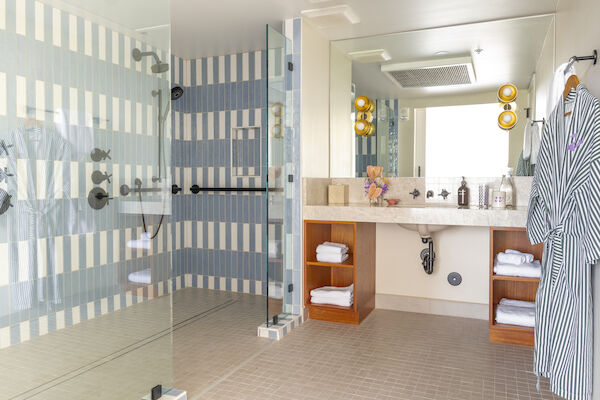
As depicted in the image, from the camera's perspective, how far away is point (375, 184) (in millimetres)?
3748

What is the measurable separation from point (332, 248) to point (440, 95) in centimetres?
154

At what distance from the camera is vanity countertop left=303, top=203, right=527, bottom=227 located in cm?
302

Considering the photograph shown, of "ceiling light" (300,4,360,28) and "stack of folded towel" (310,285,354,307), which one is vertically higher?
"ceiling light" (300,4,360,28)

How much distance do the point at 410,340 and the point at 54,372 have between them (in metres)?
2.26

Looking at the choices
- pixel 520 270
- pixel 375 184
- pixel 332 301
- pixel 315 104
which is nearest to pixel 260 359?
pixel 332 301

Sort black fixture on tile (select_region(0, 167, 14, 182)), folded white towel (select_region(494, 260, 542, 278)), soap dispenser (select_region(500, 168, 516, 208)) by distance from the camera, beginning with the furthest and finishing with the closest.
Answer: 1. soap dispenser (select_region(500, 168, 516, 208))
2. folded white towel (select_region(494, 260, 542, 278))
3. black fixture on tile (select_region(0, 167, 14, 182))

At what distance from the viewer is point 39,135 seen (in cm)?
162

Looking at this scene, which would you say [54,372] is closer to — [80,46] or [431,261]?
[80,46]

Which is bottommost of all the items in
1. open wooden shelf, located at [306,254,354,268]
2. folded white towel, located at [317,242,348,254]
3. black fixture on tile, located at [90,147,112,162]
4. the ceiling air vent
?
open wooden shelf, located at [306,254,354,268]

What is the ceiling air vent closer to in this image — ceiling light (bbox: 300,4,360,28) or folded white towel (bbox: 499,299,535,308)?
ceiling light (bbox: 300,4,360,28)

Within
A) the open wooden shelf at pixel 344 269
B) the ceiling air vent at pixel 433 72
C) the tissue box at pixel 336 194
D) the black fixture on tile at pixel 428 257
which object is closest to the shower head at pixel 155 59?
the open wooden shelf at pixel 344 269

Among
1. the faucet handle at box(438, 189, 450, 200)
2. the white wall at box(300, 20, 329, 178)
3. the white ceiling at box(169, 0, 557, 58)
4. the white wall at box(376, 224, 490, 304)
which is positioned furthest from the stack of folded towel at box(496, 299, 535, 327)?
the white ceiling at box(169, 0, 557, 58)

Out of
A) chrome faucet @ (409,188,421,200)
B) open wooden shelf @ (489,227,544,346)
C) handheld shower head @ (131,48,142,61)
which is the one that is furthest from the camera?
chrome faucet @ (409,188,421,200)

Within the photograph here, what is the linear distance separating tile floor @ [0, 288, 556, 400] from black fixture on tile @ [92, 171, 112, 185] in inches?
21.7
